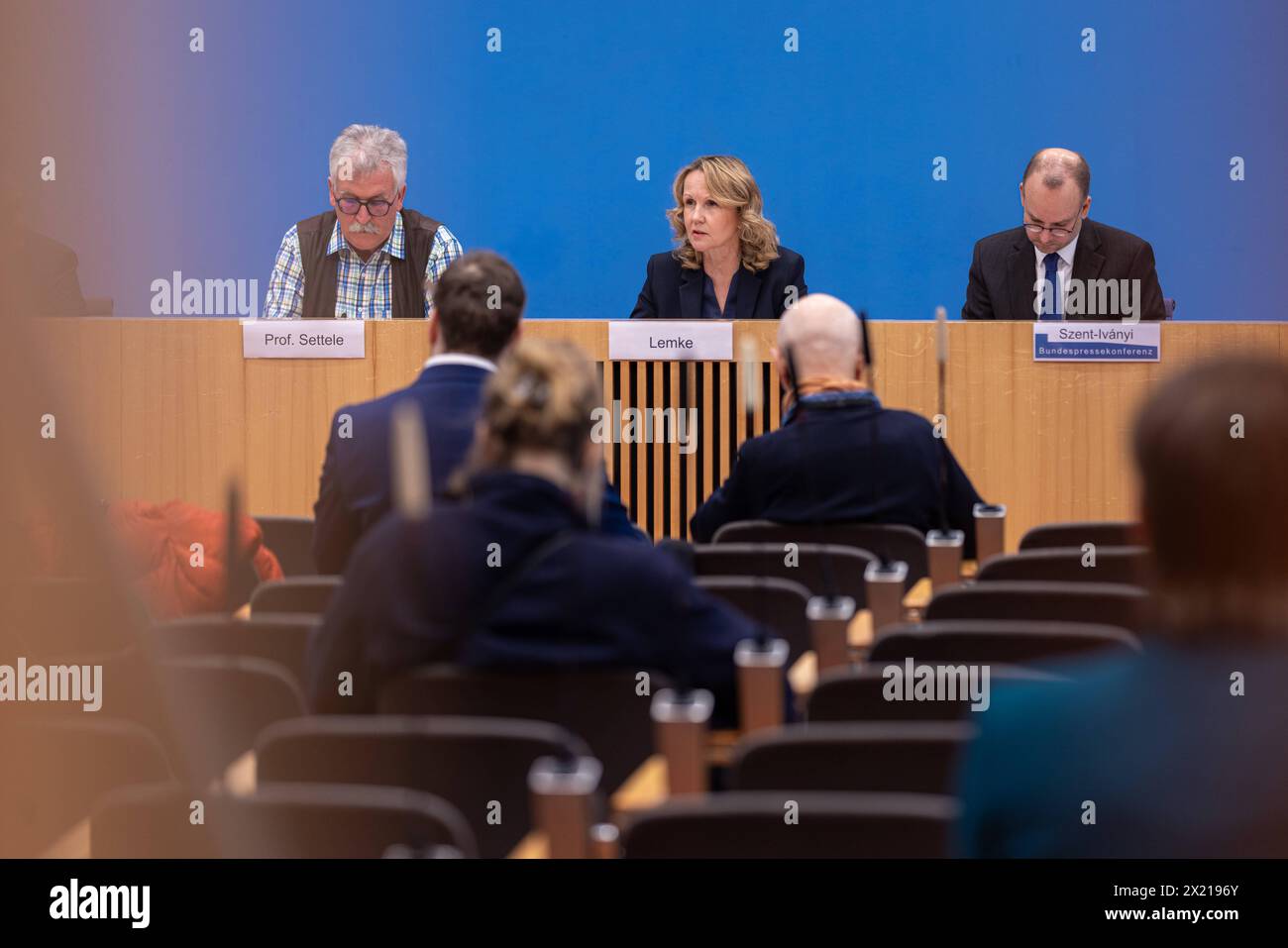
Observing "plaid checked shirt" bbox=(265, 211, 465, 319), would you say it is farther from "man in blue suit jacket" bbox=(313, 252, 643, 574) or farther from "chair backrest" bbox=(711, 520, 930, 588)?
"chair backrest" bbox=(711, 520, 930, 588)

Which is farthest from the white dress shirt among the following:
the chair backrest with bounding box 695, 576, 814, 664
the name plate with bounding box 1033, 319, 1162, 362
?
the chair backrest with bounding box 695, 576, 814, 664

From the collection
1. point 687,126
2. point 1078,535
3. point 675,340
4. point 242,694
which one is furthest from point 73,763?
point 687,126

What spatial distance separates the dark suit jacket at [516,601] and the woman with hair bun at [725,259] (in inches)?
143

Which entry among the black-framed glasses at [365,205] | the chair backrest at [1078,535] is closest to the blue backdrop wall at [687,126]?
the black-framed glasses at [365,205]

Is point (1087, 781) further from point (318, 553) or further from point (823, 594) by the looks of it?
point (318, 553)

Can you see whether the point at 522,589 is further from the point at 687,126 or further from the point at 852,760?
the point at 687,126

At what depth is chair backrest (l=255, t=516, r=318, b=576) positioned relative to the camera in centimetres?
435

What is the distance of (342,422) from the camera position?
368cm

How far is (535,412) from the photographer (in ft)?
8.25

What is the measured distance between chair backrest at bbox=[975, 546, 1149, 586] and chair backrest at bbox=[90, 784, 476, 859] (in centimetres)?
173

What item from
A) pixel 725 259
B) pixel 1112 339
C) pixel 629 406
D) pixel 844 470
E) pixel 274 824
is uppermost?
pixel 725 259

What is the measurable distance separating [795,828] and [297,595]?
5.76 feet

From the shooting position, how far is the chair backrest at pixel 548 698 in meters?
2.25
